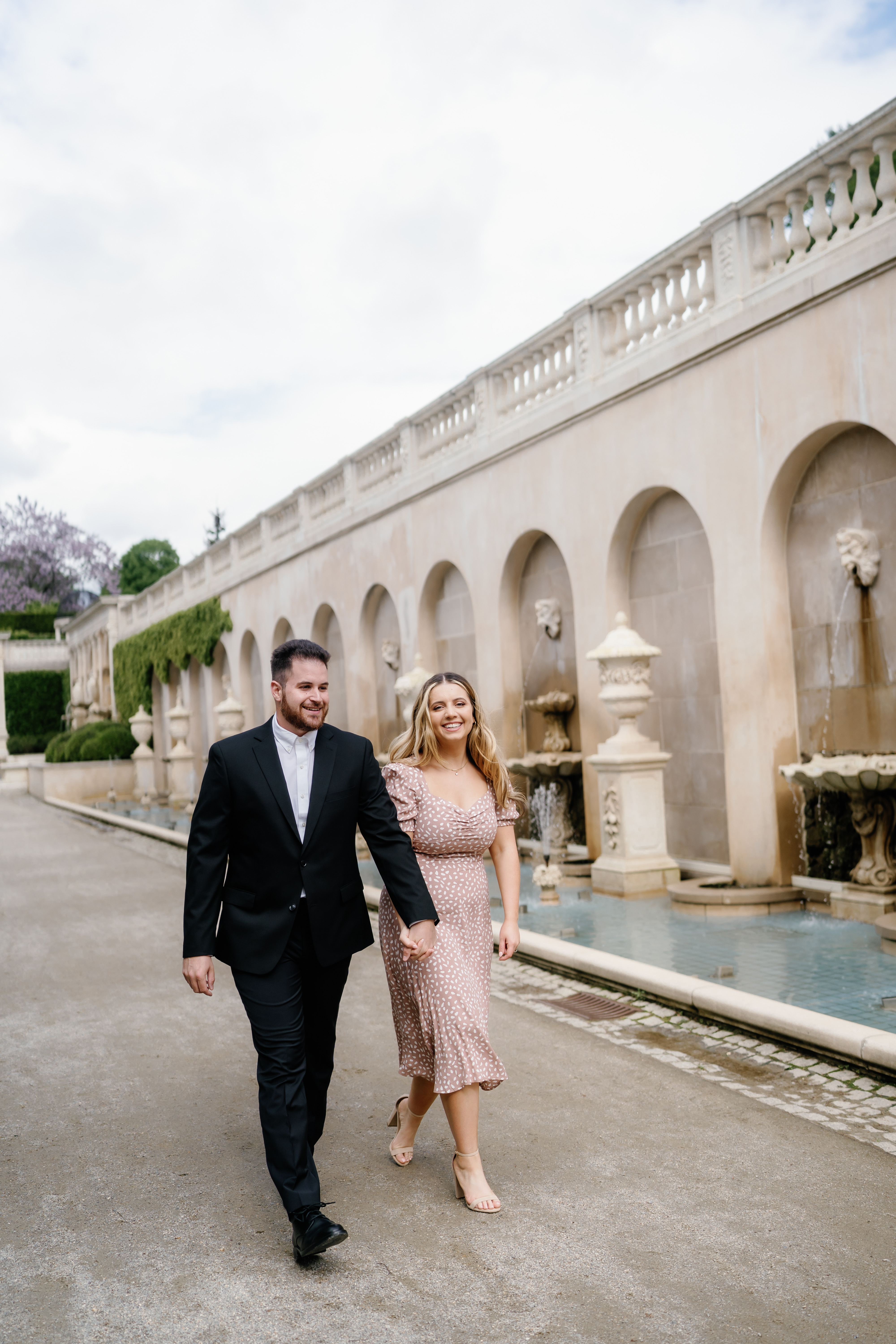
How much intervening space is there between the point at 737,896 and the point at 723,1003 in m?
3.61

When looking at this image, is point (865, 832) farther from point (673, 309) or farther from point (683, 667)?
point (673, 309)

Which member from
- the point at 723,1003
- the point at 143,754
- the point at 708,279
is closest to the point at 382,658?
the point at 708,279

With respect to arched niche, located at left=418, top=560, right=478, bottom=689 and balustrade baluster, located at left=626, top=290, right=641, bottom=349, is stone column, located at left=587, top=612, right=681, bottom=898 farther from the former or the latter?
arched niche, located at left=418, top=560, right=478, bottom=689

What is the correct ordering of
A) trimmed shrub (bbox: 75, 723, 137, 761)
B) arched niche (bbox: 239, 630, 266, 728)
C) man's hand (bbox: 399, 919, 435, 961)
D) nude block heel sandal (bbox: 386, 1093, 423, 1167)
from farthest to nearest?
1. trimmed shrub (bbox: 75, 723, 137, 761)
2. arched niche (bbox: 239, 630, 266, 728)
3. nude block heel sandal (bbox: 386, 1093, 423, 1167)
4. man's hand (bbox: 399, 919, 435, 961)

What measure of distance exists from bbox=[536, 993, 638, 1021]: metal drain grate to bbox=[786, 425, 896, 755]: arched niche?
384cm

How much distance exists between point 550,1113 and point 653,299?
1020 centimetres

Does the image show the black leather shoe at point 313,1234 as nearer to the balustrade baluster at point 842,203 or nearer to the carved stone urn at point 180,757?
the balustrade baluster at point 842,203

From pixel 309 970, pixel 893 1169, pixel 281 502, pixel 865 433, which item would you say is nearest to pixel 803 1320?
pixel 893 1169

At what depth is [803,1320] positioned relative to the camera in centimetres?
304

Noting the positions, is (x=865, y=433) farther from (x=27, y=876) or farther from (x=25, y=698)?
(x=25, y=698)

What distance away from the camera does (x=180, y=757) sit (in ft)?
97.8

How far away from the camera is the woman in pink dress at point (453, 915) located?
390cm

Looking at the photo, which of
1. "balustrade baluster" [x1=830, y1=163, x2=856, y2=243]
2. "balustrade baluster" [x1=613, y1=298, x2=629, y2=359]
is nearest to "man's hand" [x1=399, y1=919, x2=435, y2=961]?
"balustrade baluster" [x1=830, y1=163, x2=856, y2=243]

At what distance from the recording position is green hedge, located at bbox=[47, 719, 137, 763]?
35.6 metres
